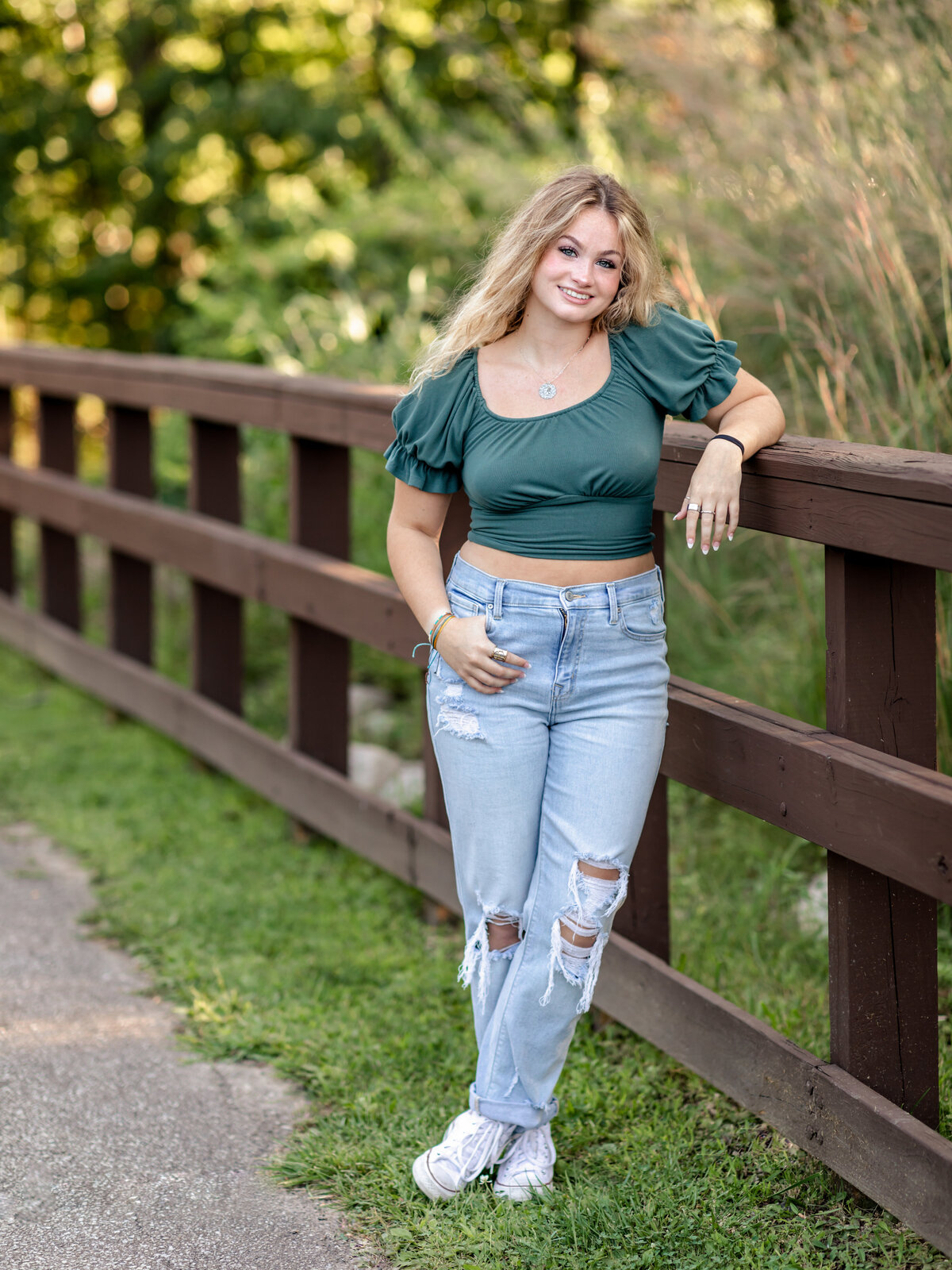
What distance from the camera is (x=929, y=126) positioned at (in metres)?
3.67

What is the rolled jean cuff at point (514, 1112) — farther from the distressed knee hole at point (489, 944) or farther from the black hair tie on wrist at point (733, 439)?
the black hair tie on wrist at point (733, 439)

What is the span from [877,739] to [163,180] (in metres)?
11.7

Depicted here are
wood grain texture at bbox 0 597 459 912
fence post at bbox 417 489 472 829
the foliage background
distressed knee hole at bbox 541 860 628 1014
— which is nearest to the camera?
distressed knee hole at bbox 541 860 628 1014

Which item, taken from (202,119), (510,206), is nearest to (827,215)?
(510,206)

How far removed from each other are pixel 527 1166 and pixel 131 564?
349 centimetres

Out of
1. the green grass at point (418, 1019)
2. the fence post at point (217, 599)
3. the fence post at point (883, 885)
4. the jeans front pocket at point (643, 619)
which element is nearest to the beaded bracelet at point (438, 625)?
the jeans front pocket at point (643, 619)

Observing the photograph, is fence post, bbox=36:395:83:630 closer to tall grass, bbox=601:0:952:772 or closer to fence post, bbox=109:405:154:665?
fence post, bbox=109:405:154:665

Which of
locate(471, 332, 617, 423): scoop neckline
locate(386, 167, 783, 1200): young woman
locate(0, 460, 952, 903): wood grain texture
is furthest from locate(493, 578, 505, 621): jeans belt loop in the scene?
locate(0, 460, 952, 903): wood grain texture

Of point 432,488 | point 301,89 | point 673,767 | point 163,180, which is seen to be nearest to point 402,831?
point 673,767

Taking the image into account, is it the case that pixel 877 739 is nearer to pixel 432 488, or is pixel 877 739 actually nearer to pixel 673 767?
pixel 673 767

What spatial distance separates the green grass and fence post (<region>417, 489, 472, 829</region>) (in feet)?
1.08

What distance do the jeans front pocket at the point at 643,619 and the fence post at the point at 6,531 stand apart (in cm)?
489

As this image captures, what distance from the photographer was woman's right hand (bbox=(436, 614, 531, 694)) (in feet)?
6.93

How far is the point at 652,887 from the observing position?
2789mm
